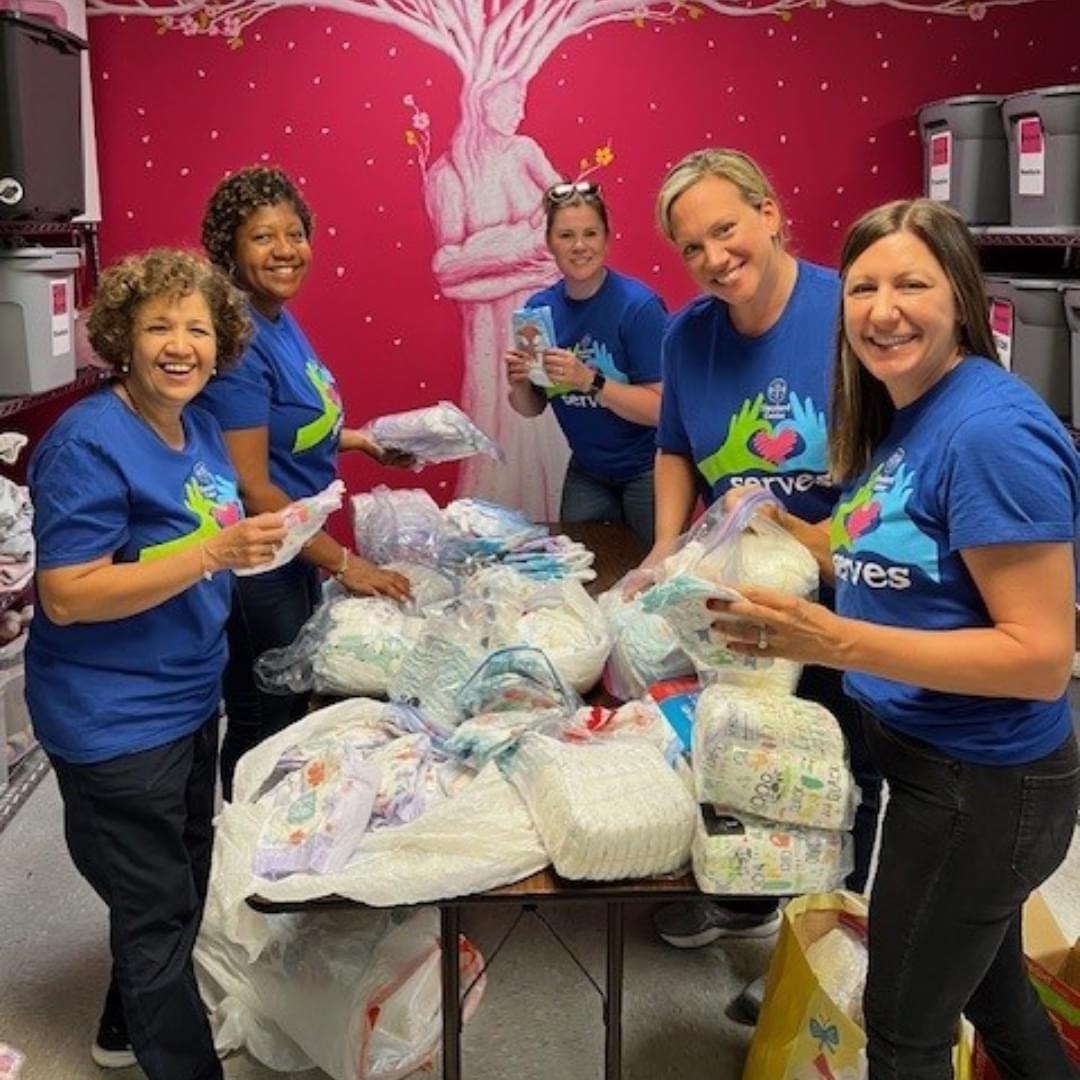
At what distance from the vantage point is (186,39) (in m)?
3.73

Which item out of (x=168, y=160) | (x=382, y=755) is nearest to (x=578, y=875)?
(x=382, y=755)

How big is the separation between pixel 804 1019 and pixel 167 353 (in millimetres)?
1347

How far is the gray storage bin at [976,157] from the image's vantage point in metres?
3.57

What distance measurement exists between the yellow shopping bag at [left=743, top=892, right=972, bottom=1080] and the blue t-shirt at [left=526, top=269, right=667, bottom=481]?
146 cm

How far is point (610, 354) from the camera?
312cm

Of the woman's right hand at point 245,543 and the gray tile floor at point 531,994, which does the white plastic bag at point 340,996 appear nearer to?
the gray tile floor at point 531,994

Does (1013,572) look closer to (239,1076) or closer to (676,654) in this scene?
(676,654)

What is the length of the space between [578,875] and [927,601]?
0.56m

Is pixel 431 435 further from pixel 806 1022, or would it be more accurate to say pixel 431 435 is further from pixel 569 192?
pixel 806 1022

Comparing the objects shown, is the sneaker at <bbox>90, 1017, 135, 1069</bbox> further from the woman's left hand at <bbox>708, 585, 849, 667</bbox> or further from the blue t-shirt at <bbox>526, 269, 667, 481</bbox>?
the blue t-shirt at <bbox>526, 269, 667, 481</bbox>

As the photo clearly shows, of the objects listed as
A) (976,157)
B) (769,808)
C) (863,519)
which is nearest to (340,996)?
(769,808)

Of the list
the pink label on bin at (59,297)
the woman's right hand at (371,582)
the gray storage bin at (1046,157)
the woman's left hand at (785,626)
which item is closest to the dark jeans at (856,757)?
the woman's left hand at (785,626)

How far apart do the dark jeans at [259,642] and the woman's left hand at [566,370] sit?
2.67 ft

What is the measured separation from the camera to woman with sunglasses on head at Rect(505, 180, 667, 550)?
302cm
